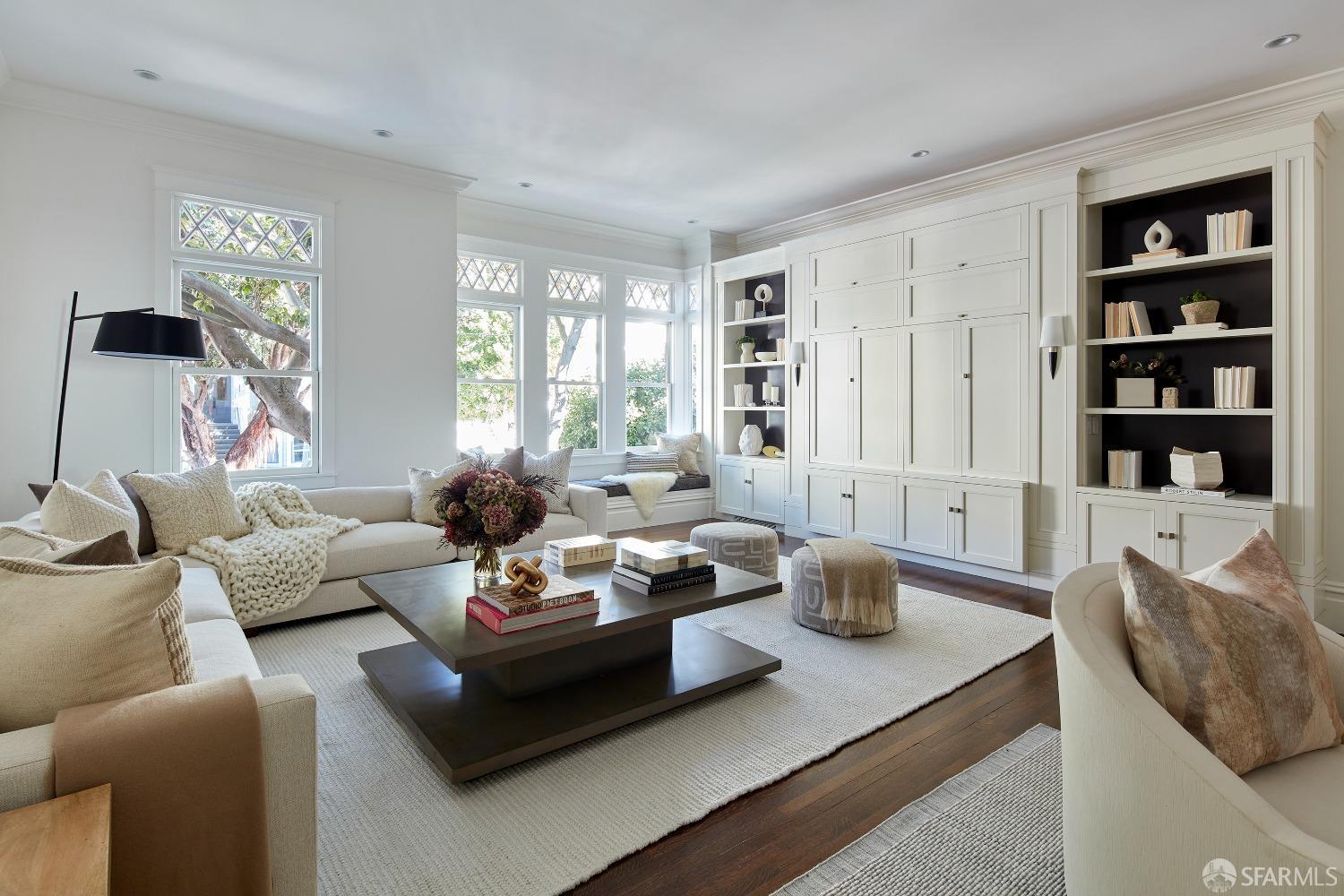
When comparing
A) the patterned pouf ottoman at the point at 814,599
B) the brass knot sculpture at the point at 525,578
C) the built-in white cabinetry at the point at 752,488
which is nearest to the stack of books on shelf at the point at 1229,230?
the patterned pouf ottoman at the point at 814,599

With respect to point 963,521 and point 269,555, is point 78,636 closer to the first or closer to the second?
point 269,555

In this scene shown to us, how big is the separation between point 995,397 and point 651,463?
3.04 meters

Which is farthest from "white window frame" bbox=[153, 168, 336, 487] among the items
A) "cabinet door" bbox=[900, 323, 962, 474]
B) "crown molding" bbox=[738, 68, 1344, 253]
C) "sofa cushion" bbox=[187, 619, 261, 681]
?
"cabinet door" bbox=[900, 323, 962, 474]

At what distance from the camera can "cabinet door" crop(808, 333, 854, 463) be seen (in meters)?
5.22

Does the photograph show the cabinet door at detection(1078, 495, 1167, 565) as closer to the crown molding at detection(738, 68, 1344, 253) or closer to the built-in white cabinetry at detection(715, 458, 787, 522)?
the crown molding at detection(738, 68, 1344, 253)

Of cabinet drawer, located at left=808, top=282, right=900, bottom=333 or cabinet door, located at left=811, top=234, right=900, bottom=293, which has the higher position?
cabinet door, located at left=811, top=234, right=900, bottom=293

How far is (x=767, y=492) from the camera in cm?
595

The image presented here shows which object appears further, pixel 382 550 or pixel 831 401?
pixel 831 401

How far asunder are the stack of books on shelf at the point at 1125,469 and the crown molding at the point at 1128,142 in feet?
5.48

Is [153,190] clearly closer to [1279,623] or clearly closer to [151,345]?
[151,345]

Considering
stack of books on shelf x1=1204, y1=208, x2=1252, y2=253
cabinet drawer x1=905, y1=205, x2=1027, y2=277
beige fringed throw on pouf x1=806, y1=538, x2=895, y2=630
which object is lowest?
beige fringed throw on pouf x1=806, y1=538, x2=895, y2=630

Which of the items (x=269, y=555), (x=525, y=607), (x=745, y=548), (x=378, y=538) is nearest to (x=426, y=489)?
(x=378, y=538)

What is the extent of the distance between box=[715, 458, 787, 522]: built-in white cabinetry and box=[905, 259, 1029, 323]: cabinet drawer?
1743 millimetres

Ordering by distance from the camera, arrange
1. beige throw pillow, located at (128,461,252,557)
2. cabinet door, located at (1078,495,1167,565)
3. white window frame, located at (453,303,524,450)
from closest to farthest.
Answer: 1. beige throw pillow, located at (128,461,252,557)
2. cabinet door, located at (1078,495,1167,565)
3. white window frame, located at (453,303,524,450)
